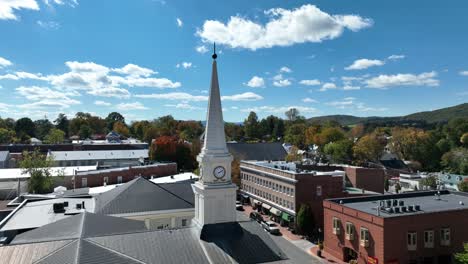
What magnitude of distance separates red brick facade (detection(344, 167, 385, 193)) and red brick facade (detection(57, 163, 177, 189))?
33011 millimetres

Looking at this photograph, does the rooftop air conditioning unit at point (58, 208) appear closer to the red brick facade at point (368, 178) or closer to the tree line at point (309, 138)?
the red brick facade at point (368, 178)

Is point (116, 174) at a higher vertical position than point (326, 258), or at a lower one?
higher

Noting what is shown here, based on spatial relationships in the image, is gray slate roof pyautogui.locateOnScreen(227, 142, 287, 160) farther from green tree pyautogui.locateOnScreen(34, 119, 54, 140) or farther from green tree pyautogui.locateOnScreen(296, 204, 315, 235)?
green tree pyautogui.locateOnScreen(34, 119, 54, 140)

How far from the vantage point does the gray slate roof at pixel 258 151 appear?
299 feet

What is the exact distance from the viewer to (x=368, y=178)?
196 ft

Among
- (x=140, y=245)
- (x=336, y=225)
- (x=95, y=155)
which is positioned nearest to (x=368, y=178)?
(x=336, y=225)

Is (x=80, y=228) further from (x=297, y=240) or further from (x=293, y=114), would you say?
(x=293, y=114)

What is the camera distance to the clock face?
Result: 23141mm

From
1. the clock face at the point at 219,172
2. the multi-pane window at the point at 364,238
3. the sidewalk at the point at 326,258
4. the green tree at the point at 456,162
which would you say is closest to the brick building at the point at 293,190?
the sidewalk at the point at 326,258

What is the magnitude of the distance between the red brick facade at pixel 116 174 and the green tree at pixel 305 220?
90.9 ft

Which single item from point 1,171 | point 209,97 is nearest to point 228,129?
point 1,171

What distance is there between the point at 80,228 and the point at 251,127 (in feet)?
462

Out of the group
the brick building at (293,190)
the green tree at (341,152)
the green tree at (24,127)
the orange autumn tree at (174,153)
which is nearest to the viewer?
the brick building at (293,190)

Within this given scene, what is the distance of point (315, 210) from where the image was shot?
48.8 meters
